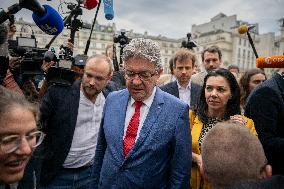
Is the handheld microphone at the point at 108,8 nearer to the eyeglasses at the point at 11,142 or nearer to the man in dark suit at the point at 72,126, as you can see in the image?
the man in dark suit at the point at 72,126

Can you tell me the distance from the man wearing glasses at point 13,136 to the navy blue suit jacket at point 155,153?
99 cm

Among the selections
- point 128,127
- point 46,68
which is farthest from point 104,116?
point 46,68

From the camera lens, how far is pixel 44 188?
135 inches

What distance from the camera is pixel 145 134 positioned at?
2.62 metres

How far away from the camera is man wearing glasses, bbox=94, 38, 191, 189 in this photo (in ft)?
8.48

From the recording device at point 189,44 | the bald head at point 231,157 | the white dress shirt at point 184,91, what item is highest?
the recording device at point 189,44

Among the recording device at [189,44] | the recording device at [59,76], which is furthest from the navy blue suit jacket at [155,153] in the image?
the recording device at [189,44]

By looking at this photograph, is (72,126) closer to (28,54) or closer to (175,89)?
(28,54)

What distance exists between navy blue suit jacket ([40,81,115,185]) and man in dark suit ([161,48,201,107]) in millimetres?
1628

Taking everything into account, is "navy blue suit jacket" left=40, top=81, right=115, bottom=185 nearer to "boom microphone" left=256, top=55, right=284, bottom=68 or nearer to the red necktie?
the red necktie

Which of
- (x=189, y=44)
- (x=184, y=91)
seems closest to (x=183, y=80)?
(x=184, y=91)

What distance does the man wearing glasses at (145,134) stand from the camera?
2586mm

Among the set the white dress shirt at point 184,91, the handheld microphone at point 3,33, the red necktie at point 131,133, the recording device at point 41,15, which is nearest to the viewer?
the recording device at point 41,15

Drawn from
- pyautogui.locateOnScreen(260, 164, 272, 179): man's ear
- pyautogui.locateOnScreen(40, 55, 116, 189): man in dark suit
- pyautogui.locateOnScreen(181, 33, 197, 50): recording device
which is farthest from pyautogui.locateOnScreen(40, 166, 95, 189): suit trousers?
pyautogui.locateOnScreen(181, 33, 197, 50): recording device
